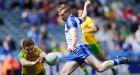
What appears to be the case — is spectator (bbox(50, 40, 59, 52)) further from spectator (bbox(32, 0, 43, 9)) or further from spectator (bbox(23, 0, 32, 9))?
spectator (bbox(32, 0, 43, 9))

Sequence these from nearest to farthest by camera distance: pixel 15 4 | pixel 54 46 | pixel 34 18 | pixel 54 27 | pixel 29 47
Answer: pixel 29 47
pixel 54 46
pixel 34 18
pixel 15 4
pixel 54 27

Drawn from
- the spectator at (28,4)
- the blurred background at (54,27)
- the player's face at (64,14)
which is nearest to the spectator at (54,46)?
the blurred background at (54,27)

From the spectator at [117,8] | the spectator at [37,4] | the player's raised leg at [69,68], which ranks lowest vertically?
the spectator at [117,8]

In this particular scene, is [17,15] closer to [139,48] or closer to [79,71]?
[139,48]

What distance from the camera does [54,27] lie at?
92.6 feet

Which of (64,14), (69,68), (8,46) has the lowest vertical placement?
(8,46)

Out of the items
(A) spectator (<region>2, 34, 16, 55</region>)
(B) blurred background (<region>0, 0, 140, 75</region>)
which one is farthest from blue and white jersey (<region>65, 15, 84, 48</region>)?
(A) spectator (<region>2, 34, 16, 55</region>)

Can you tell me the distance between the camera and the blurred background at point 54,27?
2509cm

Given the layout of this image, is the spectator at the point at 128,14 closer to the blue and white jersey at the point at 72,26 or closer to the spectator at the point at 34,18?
the spectator at the point at 34,18

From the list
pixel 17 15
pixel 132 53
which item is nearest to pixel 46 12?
pixel 17 15

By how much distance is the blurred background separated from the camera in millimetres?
25094

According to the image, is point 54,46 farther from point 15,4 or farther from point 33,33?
point 15,4

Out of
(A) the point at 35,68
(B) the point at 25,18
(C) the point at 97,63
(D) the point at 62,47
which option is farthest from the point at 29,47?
(B) the point at 25,18

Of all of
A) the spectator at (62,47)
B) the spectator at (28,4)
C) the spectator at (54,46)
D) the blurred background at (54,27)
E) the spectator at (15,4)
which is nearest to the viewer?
the spectator at (54,46)
